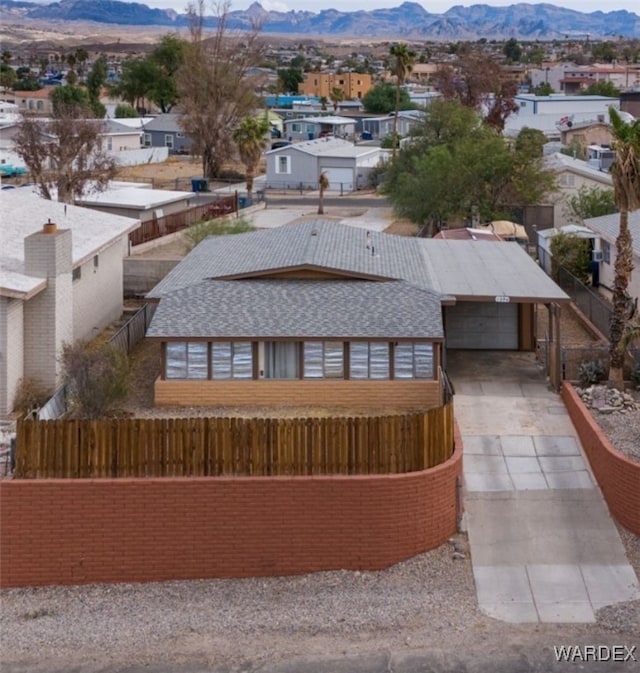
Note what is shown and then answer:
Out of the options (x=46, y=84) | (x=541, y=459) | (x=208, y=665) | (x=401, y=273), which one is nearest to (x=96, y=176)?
(x=401, y=273)

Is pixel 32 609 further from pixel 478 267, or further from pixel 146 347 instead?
pixel 478 267

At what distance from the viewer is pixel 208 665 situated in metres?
15.1

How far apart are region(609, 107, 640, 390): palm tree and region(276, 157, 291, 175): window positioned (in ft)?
172

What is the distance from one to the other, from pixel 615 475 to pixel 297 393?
7.62 meters

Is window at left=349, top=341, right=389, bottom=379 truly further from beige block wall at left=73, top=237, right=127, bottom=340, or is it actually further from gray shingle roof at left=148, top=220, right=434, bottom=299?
beige block wall at left=73, top=237, right=127, bottom=340

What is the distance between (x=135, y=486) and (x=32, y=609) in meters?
2.40

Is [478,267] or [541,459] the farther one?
[478,267]

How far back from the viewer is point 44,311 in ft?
82.4

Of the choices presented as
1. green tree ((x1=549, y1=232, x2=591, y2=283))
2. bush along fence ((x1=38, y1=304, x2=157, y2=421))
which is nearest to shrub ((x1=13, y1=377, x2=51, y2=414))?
bush along fence ((x1=38, y1=304, x2=157, y2=421))

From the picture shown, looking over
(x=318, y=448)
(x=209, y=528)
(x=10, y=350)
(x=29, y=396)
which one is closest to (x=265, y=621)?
(x=209, y=528)

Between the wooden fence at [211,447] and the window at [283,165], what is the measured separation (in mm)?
59371

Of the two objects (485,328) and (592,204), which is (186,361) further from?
(592,204)

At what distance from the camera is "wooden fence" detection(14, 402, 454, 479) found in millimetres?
18109

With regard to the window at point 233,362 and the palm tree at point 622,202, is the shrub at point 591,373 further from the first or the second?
the window at point 233,362
